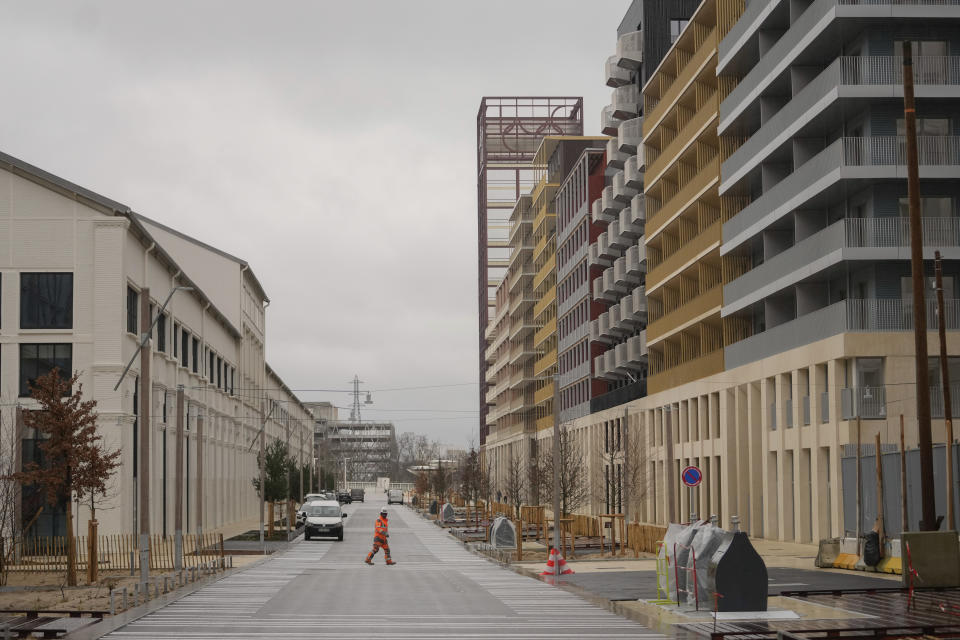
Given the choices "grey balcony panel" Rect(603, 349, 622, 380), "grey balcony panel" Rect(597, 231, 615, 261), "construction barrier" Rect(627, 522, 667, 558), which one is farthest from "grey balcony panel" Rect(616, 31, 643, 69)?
"construction barrier" Rect(627, 522, 667, 558)

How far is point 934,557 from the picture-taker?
89.7 ft

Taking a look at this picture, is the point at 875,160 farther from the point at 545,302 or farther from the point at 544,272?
the point at 544,272

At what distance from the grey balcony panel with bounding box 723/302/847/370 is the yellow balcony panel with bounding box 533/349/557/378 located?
191 feet

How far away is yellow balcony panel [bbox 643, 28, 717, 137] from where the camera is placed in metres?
64.0

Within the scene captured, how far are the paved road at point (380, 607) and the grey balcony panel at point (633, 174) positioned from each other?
4193cm

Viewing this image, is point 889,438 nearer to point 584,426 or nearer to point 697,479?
point 697,479

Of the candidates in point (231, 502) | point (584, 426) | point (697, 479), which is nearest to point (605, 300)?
point (584, 426)

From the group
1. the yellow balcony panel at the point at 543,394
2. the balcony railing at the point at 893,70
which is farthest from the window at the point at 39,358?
the yellow balcony panel at the point at 543,394

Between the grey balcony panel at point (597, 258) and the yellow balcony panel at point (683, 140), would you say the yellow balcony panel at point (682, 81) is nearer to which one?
the yellow balcony panel at point (683, 140)

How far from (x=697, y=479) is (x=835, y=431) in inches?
307

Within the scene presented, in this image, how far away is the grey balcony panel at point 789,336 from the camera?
155ft

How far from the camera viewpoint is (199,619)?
81.7 ft

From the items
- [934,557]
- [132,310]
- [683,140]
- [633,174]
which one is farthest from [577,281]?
[934,557]

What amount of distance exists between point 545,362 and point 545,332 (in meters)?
2.77
